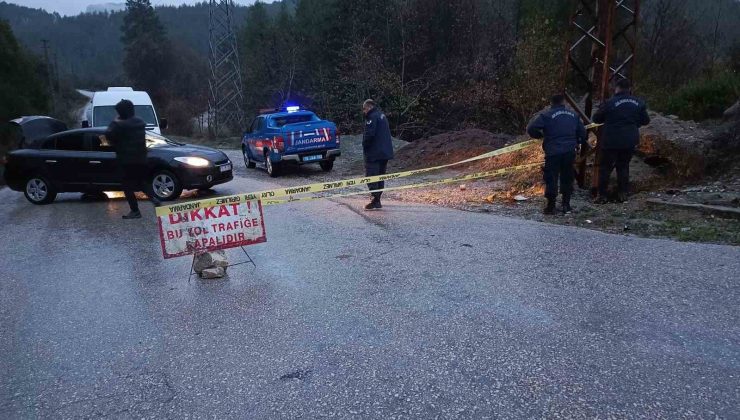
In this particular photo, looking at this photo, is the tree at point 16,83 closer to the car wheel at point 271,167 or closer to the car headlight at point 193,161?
the car wheel at point 271,167

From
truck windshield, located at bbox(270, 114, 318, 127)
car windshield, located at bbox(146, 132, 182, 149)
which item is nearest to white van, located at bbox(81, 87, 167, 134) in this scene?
truck windshield, located at bbox(270, 114, 318, 127)

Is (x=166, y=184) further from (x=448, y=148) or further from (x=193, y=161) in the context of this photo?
(x=448, y=148)

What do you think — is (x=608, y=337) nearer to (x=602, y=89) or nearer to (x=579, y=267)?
(x=579, y=267)

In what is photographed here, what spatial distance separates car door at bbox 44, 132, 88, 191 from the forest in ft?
35.1

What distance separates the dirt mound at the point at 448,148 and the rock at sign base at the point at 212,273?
34.5 feet

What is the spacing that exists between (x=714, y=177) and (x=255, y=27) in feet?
204

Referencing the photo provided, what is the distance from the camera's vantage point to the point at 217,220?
19.3 ft

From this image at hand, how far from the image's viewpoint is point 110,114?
16.4 m

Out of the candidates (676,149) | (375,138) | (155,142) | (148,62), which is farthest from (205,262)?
(148,62)

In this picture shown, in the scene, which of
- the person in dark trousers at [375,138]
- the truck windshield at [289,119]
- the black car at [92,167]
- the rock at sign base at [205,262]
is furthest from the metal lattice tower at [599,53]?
the truck windshield at [289,119]

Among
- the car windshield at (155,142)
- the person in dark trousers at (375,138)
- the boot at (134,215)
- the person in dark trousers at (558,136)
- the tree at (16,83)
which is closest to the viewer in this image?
the person in dark trousers at (558,136)

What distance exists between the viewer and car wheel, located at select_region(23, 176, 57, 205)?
11250 millimetres

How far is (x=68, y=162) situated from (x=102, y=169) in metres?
0.78

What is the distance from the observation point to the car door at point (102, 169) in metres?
10.9
